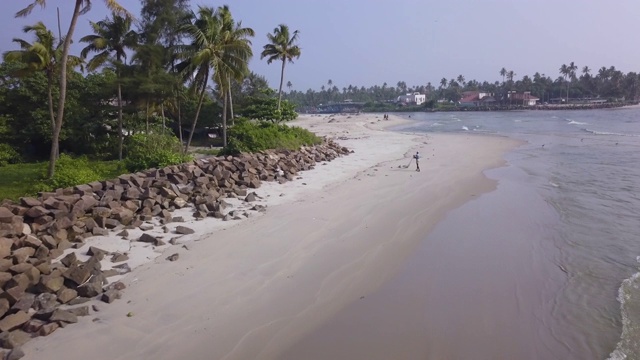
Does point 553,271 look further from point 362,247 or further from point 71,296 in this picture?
point 71,296

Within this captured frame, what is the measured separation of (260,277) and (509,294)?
15.0 feet

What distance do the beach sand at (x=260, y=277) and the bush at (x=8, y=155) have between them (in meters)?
15.7

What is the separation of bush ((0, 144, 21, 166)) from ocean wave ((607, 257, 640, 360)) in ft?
85.2

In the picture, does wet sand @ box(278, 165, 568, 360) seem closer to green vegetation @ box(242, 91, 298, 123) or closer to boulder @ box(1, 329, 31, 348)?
boulder @ box(1, 329, 31, 348)

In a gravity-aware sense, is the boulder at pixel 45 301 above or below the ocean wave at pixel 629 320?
above

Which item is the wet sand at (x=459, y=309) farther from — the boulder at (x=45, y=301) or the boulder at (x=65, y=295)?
the boulder at (x=45, y=301)

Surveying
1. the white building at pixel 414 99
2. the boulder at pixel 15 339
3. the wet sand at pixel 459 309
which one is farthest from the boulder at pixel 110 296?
the white building at pixel 414 99

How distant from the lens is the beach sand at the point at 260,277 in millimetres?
6512

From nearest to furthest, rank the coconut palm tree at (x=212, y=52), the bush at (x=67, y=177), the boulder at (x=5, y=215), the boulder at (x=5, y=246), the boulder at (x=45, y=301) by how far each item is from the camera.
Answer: the boulder at (x=45, y=301) → the boulder at (x=5, y=246) → the boulder at (x=5, y=215) → the bush at (x=67, y=177) → the coconut palm tree at (x=212, y=52)

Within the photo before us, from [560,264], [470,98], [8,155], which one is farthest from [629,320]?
[470,98]

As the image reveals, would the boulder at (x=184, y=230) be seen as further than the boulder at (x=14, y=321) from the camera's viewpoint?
Yes

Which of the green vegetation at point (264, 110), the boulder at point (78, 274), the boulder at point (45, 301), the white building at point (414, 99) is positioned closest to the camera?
the boulder at point (45, 301)

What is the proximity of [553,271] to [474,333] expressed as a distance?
3.55 m

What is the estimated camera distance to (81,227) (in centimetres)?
1034
